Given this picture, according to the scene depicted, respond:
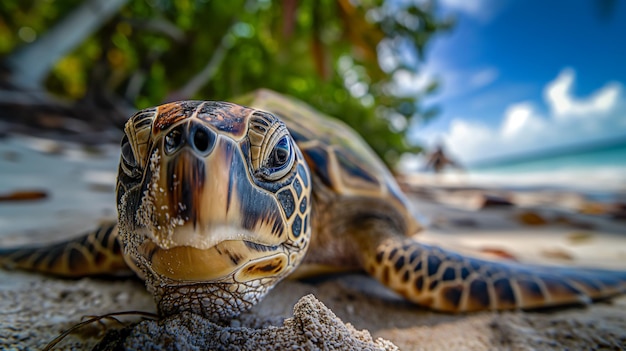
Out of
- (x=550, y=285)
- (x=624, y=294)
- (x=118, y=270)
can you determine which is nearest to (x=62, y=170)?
(x=118, y=270)

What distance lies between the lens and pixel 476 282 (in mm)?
857

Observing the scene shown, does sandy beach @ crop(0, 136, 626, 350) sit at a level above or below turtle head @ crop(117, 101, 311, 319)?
below

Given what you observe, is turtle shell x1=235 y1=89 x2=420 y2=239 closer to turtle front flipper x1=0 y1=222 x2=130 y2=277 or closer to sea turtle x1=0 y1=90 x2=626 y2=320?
sea turtle x1=0 y1=90 x2=626 y2=320

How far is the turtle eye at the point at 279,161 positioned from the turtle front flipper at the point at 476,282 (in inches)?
19.6

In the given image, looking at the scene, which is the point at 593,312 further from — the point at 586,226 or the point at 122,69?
the point at 122,69

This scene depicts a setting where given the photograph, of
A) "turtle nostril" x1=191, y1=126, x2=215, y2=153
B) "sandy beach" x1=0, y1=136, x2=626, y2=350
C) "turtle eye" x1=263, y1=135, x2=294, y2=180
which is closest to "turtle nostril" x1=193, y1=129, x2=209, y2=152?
"turtle nostril" x1=191, y1=126, x2=215, y2=153

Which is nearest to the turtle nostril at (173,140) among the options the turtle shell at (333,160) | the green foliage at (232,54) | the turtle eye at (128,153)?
the turtle eye at (128,153)

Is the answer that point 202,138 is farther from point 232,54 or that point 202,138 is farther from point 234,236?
point 232,54

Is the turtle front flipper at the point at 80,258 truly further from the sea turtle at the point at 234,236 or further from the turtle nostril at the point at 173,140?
the turtle nostril at the point at 173,140

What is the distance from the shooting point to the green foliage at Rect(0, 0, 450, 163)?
192 inches

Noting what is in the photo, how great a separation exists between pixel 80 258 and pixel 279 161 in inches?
27.8

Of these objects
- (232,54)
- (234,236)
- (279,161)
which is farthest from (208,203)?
(232,54)

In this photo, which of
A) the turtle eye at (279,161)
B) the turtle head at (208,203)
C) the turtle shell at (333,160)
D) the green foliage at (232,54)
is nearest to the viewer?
the turtle head at (208,203)

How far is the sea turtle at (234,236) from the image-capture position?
0.42 metres
